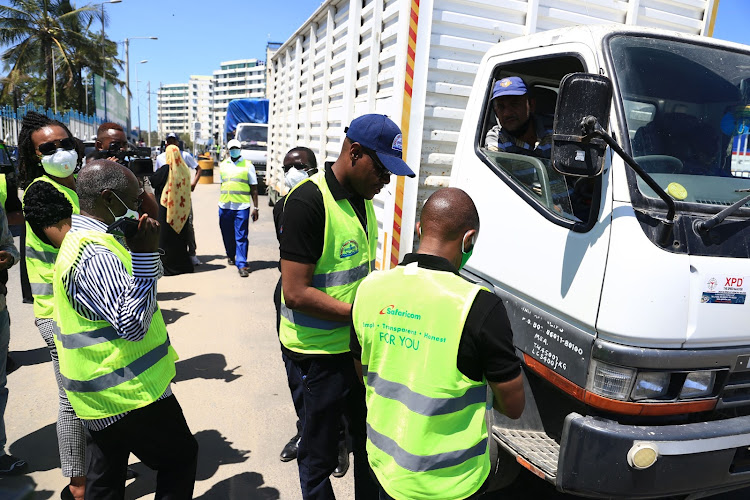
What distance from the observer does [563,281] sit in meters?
2.39

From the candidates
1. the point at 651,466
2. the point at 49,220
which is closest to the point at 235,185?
the point at 49,220

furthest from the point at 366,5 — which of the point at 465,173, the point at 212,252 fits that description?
the point at 212,252

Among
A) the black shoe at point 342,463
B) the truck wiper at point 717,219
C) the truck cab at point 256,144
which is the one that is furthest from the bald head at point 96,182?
the truck cab at point 256,144

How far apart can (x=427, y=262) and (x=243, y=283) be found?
6.23m

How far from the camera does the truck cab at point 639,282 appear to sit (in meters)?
2.10

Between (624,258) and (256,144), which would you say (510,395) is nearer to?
(624,258)

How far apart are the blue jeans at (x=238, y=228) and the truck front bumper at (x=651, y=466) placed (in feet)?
20.5

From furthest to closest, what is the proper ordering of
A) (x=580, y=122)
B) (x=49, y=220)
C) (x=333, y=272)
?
(x=49, y=220), (x=333, y=272), (x=580, y=122)

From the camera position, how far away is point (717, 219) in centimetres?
211

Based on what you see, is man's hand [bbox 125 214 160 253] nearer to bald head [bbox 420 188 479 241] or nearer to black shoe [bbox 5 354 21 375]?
bald head [bbox 420 188 479 241]

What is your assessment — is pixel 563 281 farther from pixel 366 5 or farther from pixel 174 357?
pixel 366 5

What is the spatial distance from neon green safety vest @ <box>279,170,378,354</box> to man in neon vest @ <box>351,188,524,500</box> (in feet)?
1.89

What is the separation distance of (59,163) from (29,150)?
46 centimetres

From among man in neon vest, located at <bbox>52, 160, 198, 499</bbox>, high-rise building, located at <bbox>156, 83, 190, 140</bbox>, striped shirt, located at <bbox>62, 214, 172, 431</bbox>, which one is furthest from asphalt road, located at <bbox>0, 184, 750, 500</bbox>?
high-rise building, located at <bbox>156, 83, 190, 140</bbox>
